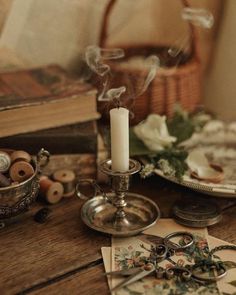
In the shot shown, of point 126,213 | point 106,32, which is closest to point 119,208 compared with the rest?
point 126,213

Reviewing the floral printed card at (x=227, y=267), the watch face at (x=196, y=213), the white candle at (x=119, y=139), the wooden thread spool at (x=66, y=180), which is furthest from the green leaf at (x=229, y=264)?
the wooden thread spool at (x=66, y=180)

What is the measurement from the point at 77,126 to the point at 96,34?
16.4 inches

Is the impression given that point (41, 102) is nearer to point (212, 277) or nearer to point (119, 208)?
point (119, 208)

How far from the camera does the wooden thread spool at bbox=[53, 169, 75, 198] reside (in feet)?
3.22

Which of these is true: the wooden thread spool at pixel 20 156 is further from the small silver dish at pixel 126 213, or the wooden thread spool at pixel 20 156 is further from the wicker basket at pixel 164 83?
the wicker basket at pixel 164 83

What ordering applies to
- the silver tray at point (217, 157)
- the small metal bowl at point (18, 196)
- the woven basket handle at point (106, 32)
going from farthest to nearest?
the woven basket handle at point (106, 32) → the silver tray at point (217, 157) → the small metal bowl at point (18, 196)

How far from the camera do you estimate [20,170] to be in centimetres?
87

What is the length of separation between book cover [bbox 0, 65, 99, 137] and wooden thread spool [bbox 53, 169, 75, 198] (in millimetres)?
96

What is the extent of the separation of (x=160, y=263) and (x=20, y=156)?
31 centimetres

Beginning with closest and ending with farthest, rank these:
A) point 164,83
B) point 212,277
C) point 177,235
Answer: point 212,277, point 177,235, point 164,83

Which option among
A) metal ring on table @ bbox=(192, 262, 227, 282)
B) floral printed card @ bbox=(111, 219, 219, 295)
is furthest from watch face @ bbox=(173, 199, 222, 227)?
metal ring on table @ bbox=(192, 262, 227, 282)

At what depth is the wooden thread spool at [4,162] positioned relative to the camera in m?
0.88

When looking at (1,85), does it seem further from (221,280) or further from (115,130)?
(221,280)

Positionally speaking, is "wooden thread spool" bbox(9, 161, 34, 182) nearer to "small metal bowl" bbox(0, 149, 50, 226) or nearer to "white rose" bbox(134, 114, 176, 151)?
"small metal bowl" bbox(0, 149, 50, 226)
